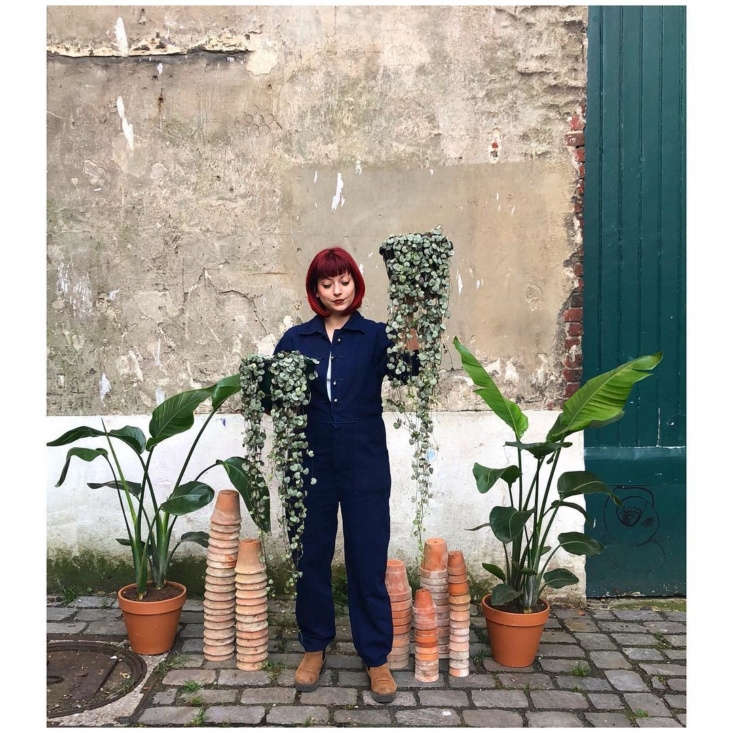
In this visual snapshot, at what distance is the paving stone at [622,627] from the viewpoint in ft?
13.0

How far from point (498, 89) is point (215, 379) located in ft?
8.58

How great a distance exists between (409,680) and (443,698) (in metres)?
0.22

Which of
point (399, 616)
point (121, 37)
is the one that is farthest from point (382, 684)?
point (121, 37)

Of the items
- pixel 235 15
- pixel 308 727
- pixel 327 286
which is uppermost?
pixel 235 15

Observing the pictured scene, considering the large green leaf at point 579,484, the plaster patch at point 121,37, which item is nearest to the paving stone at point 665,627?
the large green leaf at point 579,484

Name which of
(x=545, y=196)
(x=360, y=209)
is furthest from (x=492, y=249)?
(x=360, y=209)

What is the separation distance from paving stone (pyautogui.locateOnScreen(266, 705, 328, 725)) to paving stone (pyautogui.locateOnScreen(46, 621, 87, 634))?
1.52 meters

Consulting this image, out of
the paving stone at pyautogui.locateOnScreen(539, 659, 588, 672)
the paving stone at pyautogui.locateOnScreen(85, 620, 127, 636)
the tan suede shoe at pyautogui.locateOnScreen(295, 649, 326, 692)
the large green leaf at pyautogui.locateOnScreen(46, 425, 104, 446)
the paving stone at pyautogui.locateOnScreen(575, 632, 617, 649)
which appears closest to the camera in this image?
the tan suede shoe at pyautogui.locateOnScreen(295, 649, 326, 692)

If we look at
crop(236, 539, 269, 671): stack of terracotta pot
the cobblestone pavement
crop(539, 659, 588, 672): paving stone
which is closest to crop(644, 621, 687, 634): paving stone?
the cobblestone pavement

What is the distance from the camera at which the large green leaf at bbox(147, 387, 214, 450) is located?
3631mm

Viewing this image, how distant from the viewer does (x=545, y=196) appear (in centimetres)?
434

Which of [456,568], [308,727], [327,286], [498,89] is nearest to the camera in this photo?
[308,727]

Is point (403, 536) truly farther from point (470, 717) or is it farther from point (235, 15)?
point (235, 15)

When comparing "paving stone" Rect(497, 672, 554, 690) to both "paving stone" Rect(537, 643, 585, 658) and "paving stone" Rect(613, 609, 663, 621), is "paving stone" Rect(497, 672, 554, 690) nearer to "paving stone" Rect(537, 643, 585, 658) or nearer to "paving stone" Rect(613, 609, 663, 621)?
"paving stone" Rect(537, 643, 585, 658)
